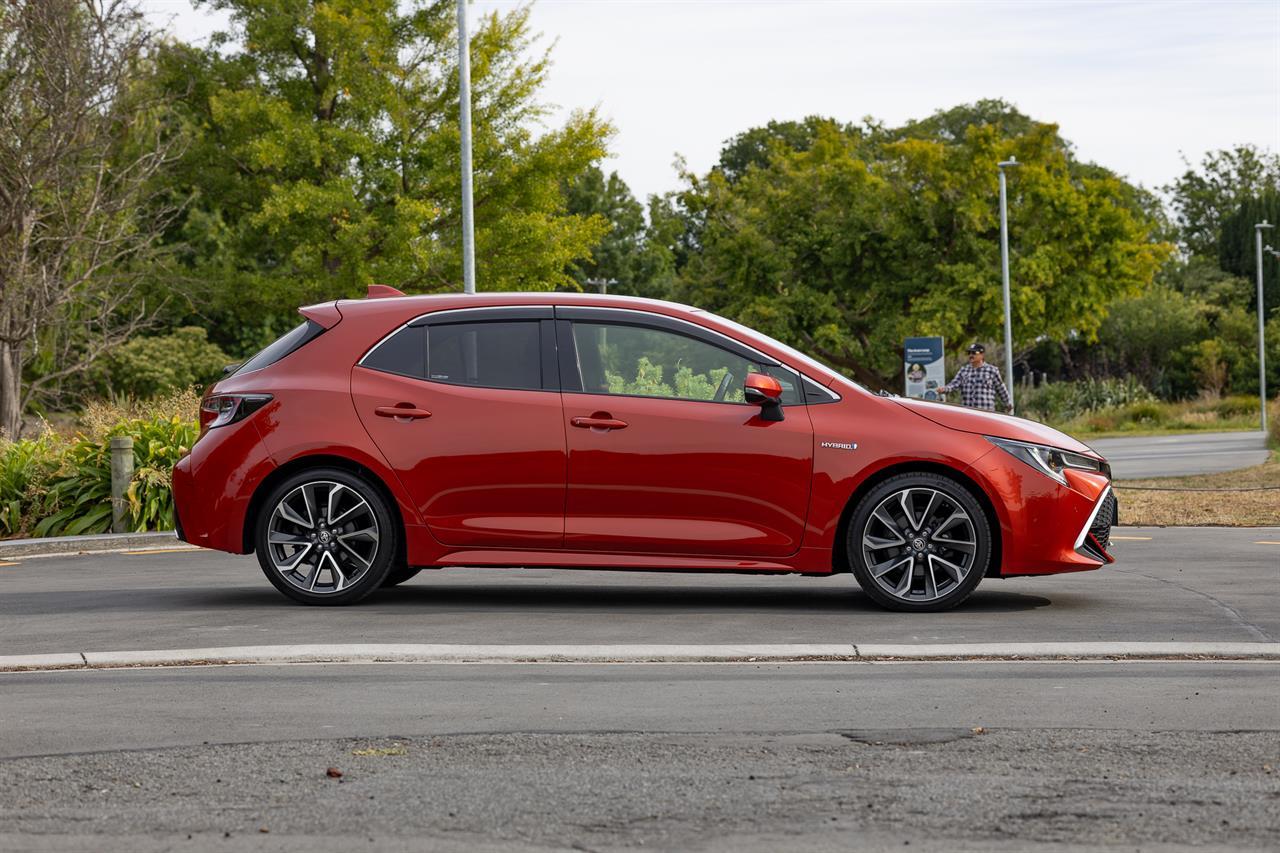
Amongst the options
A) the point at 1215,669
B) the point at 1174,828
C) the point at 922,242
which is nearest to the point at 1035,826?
the point at 1174,828

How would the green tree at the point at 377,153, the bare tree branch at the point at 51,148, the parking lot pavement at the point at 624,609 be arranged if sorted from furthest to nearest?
the green tree at the point at 377,153, the bare tree branch at the point at 51,148, the parking lot pavement at the point at 624,609

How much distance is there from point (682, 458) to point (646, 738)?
3.40m

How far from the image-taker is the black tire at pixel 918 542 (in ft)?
Answer: 29.2

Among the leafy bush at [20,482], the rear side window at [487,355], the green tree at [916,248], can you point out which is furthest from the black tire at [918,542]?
the green tree at [916,248]

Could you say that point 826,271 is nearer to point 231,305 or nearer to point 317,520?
point 231,305

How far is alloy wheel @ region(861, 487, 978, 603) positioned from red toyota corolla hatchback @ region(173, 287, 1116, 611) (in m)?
0.01

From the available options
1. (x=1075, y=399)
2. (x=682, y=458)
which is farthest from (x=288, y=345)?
(x=1075, y=399)

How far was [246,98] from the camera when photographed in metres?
30.1

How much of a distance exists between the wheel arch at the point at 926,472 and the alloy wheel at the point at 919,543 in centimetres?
12

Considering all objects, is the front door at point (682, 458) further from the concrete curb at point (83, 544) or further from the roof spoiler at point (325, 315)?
the concrete curb at point (83, 544)

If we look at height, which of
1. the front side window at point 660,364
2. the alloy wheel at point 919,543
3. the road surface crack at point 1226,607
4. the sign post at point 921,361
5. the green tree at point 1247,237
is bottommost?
the road surface crack at point 1226,607

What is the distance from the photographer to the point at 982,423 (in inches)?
357

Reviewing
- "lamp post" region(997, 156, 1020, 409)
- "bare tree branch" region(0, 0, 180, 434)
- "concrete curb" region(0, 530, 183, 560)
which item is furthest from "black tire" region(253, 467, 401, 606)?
"lamp post" region(997, 156, 1020, 409)

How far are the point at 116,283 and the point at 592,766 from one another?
1098 inches
